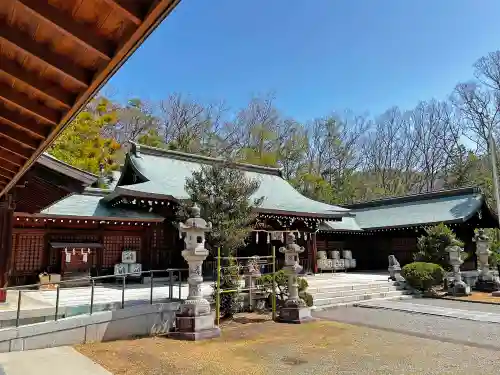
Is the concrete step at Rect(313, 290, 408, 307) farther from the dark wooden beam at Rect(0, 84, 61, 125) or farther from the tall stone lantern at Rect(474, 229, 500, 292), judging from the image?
the dark wooden beam at Rect(0, 84, 61, 125)

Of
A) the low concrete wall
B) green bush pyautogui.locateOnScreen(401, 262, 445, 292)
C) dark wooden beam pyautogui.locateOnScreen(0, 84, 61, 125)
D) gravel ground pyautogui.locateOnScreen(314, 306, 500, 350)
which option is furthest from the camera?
green bush pyautogui.locateOnScreen(401, 262, 445, 292)

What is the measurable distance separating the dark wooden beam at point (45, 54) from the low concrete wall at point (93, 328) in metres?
5.47

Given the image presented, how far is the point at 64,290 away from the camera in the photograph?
11211 millimetres

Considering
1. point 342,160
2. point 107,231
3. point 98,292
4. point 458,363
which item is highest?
point 342,160

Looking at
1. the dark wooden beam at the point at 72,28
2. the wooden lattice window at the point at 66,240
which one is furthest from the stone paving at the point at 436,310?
the dark wooden beam at the point at 72,28

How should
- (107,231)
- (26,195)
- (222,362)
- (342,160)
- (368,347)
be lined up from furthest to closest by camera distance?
(342,160) → (107,231) → (26,195) → (368,347) → (222,362)

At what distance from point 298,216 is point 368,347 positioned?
349 inches

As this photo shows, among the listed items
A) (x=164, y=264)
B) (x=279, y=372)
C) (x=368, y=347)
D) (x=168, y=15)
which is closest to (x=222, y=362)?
(x=279, y=372)

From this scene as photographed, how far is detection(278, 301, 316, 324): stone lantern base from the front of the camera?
915cm

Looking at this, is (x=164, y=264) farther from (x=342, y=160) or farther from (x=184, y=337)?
(x=342, y=160)

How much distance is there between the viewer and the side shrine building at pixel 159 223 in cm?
1216

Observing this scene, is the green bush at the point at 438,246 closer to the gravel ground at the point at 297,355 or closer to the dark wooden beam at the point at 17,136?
the gravel ground at the point at 297,355

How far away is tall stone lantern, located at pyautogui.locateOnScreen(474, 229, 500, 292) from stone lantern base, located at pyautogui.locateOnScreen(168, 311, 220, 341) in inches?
479

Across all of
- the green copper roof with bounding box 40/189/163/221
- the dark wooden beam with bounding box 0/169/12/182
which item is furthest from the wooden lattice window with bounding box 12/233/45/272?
the dark wooden beam with bounding box 0/169/12/182
